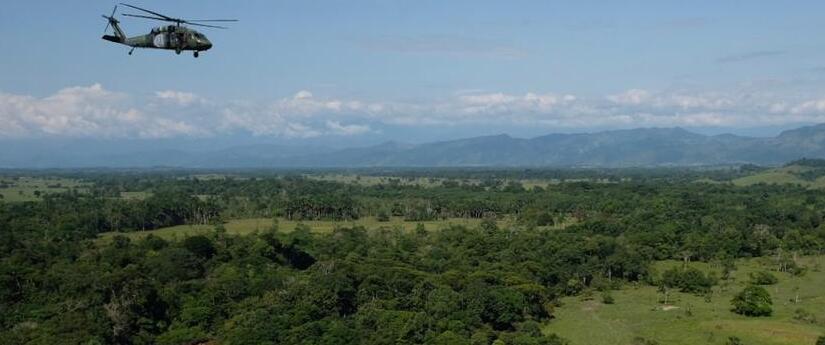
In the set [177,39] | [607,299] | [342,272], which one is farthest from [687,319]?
[177,39]

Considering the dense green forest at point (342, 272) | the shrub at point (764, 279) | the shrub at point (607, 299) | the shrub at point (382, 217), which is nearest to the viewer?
the dense green forest at point (342, 272)

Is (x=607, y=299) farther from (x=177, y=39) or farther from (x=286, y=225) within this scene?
(x=286, y=225)

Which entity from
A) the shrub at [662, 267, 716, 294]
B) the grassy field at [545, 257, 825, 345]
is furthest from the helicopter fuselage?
the shrub at [662, 267, 716, 294]

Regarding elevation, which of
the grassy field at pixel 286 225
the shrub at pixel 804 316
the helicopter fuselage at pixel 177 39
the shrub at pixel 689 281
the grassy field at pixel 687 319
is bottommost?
the grassy field at pixel 687 319

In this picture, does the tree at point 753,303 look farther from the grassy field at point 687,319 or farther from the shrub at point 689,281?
the shrub at point 689,281

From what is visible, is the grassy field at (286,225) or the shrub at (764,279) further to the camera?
the grassy field at (286,225)

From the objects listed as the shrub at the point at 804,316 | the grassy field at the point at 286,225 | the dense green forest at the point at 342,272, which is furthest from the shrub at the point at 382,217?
the shrub at the point at 804,316
